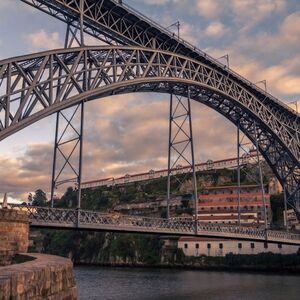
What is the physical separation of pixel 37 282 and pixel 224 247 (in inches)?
2482

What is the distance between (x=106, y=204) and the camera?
391ft

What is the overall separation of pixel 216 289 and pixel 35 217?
1972 centimetres

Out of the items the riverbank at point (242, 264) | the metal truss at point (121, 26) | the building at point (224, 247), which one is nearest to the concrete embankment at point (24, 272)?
the metal truss at point (121, 26)

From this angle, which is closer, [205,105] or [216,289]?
[216,289]

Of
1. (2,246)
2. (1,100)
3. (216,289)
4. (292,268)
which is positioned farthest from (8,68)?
→ (292,268)

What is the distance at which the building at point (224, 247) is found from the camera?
210 ft

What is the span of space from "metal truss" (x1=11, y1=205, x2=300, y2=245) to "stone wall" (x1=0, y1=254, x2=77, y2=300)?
11.2 m

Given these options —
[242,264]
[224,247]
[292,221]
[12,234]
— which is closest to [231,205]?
[292,221]

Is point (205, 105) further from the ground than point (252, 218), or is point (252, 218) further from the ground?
point (205, 105)

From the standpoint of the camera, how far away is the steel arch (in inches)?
976

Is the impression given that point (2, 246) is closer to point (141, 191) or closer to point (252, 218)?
point (252, 218)

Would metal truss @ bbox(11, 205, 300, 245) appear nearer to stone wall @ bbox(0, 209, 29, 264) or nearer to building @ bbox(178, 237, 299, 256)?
stone wall @ bbox(0, 209, 29, 264)

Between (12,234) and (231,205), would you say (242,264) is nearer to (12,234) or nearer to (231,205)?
(231,205)

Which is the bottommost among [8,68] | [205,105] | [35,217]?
[35,217]
